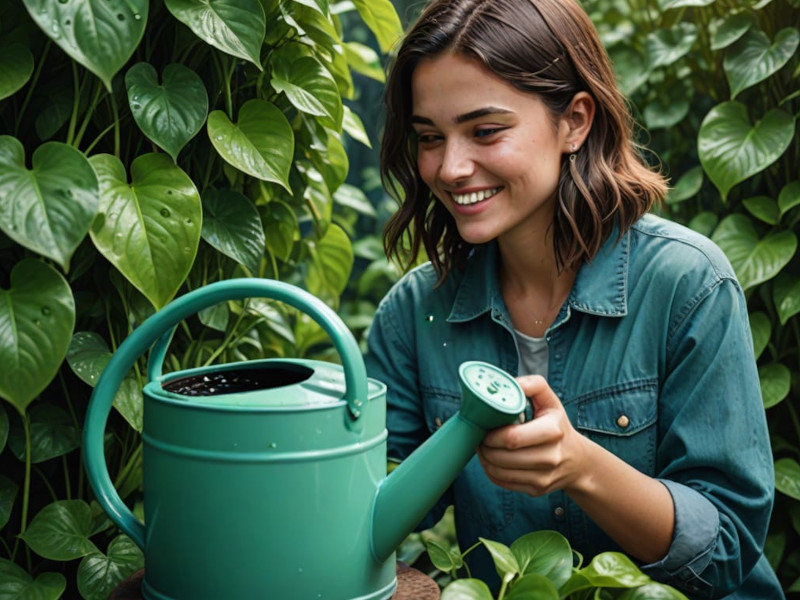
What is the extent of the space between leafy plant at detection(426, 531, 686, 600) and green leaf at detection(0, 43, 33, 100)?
26.5 inches

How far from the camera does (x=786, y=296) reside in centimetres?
167

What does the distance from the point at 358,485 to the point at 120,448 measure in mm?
517

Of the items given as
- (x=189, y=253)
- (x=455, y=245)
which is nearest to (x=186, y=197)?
(x=189, y=253)

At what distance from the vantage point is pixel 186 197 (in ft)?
3.56

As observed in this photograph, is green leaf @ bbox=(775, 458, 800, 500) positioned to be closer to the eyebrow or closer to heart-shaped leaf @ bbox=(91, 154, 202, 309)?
the eyebrow

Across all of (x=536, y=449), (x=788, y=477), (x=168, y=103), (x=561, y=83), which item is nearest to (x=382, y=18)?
(x=561, y=83)

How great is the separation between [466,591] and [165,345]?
392 mm

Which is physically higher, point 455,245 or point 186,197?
point 186,197

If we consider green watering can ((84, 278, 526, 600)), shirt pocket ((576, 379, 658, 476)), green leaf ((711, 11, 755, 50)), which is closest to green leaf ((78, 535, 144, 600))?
green watering can ((84, 278, 526, 600))

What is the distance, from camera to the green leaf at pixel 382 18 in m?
1.42

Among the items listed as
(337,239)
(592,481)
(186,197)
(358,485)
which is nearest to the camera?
(358,485)

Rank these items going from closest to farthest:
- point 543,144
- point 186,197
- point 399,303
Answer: point 186,197, point 543,144, point 399,303

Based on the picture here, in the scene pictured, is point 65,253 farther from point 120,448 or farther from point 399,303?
point 399,303

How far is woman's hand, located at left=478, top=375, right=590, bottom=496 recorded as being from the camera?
86 cm
